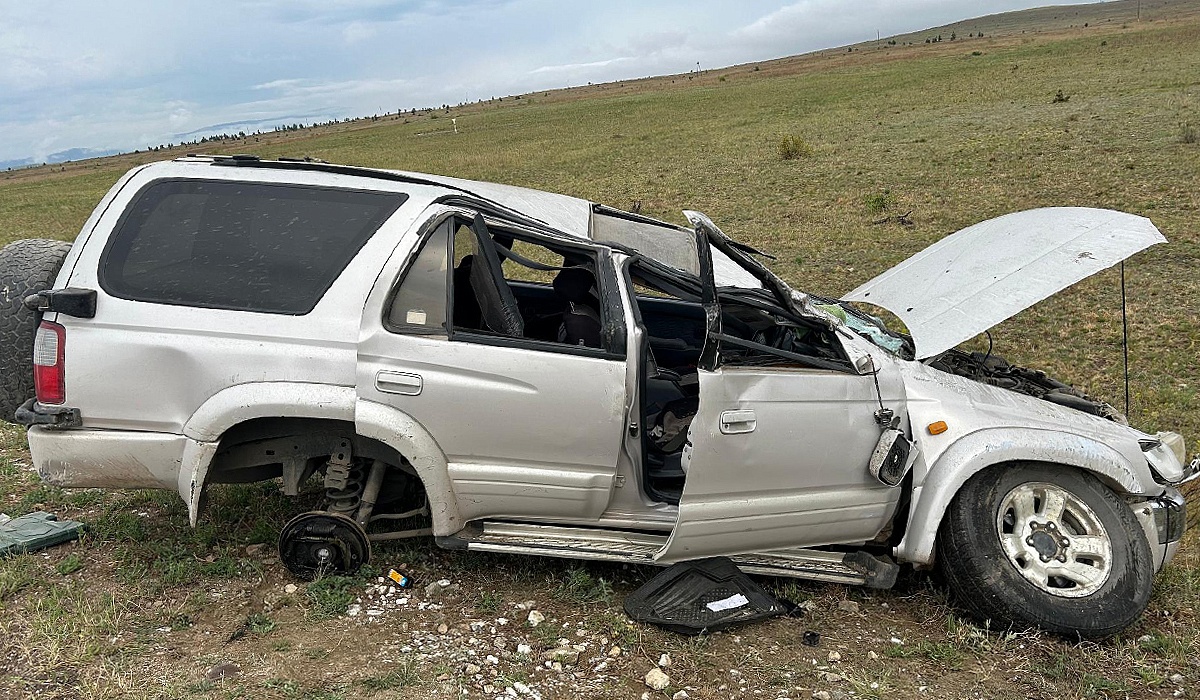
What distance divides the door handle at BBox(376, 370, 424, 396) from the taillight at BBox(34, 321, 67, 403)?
1311 mm

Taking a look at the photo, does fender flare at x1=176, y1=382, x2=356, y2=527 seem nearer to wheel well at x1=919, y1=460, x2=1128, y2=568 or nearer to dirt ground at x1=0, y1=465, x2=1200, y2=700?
dirt ground at x1=0, y1=465, x2=1200, y2=700

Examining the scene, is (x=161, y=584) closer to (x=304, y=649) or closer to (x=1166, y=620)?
(x=304, y=649)

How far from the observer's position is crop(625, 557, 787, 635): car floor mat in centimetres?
359

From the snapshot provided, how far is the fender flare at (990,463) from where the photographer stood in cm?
360

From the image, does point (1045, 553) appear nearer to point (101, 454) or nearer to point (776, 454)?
point (776, 454)

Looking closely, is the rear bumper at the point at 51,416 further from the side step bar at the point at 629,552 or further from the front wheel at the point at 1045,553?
the front wheel at the point at 1045,553

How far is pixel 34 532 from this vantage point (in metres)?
4.38

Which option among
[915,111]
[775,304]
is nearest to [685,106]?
[915,111]

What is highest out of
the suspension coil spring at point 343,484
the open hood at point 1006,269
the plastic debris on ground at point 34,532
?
the open hood at point 1006,269

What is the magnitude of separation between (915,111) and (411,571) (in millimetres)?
25290

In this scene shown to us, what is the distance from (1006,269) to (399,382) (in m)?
2.71

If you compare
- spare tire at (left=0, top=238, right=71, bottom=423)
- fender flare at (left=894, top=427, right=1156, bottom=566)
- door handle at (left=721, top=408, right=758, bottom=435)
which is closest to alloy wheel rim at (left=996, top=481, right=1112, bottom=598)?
fender flare at (left=894, top=427, right=1156, bottom=566)

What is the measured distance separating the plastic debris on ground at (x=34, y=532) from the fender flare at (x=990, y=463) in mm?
3986

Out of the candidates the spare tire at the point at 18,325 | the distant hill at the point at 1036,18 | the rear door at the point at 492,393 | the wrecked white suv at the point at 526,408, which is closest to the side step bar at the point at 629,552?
the wrecked white suv at the point at 526,408
